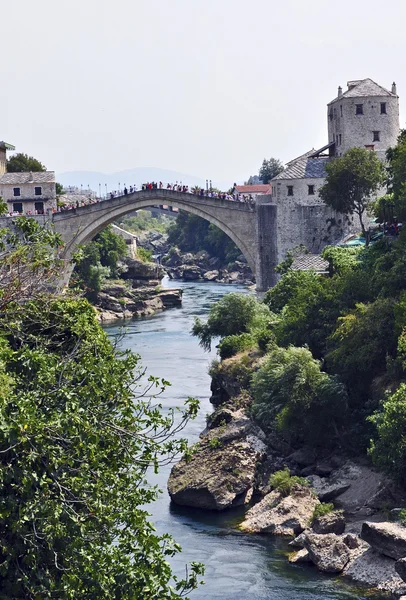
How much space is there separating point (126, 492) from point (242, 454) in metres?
14.0

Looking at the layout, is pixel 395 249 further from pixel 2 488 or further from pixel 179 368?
pixel 2 488

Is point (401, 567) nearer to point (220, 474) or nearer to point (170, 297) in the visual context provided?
point (220, 474)

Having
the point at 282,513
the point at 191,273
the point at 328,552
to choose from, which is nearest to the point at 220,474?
the point at 282,513

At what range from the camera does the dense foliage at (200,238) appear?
104688mm

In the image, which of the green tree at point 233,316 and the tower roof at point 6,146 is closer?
the green tree at point 233,316

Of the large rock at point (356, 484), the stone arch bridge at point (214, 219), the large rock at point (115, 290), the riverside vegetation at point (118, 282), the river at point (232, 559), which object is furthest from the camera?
the large rock at point (115, 290)

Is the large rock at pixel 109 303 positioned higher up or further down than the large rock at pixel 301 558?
higher up

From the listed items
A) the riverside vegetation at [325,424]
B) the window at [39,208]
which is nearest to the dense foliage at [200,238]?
the window at [39,208]

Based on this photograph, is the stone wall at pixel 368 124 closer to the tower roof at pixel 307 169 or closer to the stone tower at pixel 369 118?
the stone tower at pixel 369 118

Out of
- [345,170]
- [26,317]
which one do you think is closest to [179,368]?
[345,170]

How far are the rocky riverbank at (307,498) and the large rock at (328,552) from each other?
20 millimetres

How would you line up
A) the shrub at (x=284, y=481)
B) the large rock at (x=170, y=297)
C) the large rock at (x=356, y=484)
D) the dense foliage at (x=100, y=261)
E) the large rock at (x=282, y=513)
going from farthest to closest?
the large rock at (x=170, y=297) → the dense foliage at (x=100, y=261) → the shrub at (x=284, y=481) → the large rock at (x=356, y=484) → the large rock at (x=282, y=513)

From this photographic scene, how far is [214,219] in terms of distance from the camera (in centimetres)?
6844

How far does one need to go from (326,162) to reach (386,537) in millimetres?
36007
